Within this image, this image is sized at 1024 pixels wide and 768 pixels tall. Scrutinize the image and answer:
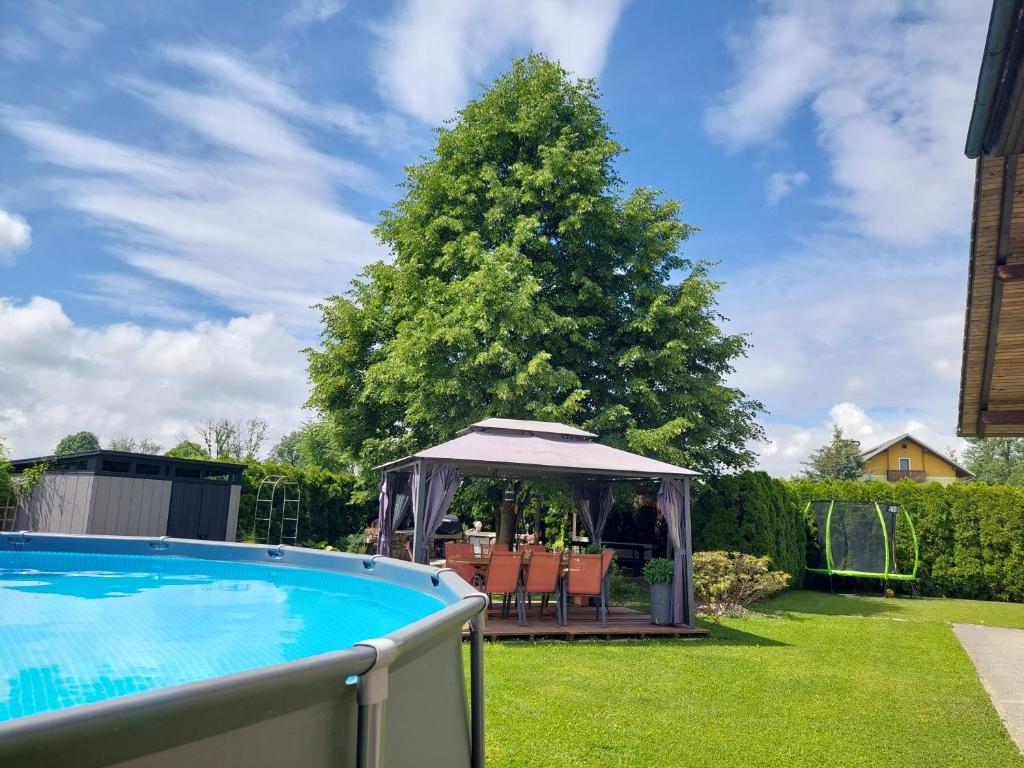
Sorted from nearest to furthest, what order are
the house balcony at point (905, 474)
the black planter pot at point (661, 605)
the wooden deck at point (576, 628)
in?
the wooden deck at point (576, 628)
the black planter pot at point (661, 605)
the house balcony at point (905, 474)

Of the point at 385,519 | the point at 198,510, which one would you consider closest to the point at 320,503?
the point at 198,510

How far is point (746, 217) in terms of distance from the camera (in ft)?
57.7

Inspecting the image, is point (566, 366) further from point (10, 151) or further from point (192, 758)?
point (192, 758)

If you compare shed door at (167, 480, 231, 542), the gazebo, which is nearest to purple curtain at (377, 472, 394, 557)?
the gazebo

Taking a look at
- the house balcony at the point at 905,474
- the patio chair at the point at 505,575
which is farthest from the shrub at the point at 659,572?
the house balcony at the point at 905,474

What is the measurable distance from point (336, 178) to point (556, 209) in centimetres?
569

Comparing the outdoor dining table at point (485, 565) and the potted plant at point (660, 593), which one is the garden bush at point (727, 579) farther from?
the outdoor dining table at point (485, 565)

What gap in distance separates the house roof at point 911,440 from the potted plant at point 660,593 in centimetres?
4679

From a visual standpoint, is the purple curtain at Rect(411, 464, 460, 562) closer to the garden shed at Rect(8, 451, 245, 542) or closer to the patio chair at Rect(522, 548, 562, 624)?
the patio chair at Rect(522, 548, 562, 624)

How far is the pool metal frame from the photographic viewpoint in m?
1.26

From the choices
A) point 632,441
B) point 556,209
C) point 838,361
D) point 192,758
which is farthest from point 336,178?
point 838,361

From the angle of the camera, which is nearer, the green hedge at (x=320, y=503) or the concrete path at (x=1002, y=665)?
the concrete path at (x=1002, y=665)

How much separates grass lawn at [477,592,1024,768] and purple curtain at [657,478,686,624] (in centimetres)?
68

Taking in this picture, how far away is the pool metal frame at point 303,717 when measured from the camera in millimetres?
1258
